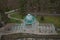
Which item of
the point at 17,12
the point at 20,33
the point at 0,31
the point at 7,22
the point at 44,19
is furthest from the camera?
the point at 17,12

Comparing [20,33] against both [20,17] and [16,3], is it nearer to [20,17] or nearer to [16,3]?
[20,17]

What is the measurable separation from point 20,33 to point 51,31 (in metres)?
1.04

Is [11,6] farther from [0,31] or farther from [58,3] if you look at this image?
[0,31]

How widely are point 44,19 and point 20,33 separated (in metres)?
2.32

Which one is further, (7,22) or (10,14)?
(10,14)

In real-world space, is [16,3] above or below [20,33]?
above

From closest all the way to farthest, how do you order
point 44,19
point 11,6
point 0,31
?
point 0,31, point 44,19, point 11,6

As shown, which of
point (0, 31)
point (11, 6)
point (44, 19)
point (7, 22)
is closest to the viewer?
point (0, 31)

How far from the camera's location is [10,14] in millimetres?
8148

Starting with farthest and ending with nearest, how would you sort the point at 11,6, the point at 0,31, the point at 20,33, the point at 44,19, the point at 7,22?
the point at 11,6 → the point at 44,19 → the point at 7,22 → the point at 0,31 → the point at 20,33

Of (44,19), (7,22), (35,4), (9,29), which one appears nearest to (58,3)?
(35,4)

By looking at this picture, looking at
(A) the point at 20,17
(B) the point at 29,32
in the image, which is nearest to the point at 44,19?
(A) the point at 20,17

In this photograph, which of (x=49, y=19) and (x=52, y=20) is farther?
(x=49, y=19)

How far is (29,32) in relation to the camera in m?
5.83
